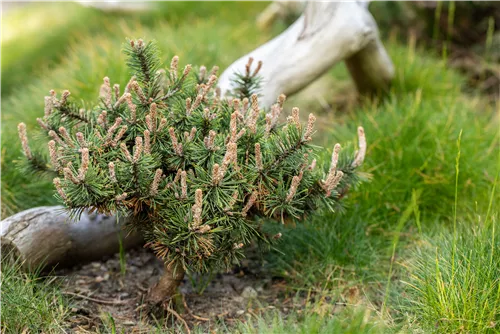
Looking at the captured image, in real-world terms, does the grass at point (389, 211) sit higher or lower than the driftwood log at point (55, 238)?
lower

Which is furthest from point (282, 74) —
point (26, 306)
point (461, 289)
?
Result: point (26, 306)

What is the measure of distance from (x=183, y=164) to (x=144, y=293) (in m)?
0.83

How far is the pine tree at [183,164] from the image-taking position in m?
2.06

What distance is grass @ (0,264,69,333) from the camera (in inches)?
88.0

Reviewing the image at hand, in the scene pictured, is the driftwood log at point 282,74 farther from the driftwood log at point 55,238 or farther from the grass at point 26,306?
the grass at point 26,306

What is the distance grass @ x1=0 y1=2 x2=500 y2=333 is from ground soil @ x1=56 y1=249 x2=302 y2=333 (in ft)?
0.29

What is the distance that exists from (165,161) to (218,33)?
342cm

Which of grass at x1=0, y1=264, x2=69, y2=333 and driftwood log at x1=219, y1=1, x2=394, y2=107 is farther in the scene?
driftwood log at x1=219, y1=1, x2=394, y2=107

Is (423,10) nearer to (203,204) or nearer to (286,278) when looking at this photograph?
(286,278)

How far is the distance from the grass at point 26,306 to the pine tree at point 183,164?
0.49 meters

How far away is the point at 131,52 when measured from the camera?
7.39 ft

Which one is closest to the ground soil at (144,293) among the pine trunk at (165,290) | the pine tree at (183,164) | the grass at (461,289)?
the pine trunk at (165,290)

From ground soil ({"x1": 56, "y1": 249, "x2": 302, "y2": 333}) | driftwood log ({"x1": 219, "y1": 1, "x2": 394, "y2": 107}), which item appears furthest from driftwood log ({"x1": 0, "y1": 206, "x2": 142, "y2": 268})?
driftwood log ({"x1": 219, "y1": 1, "x2": 394, "y2": 107})

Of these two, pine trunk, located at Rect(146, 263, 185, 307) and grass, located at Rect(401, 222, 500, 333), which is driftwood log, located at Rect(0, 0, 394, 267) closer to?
pine trunk, located at Rect(146, 263, 185, 307)
